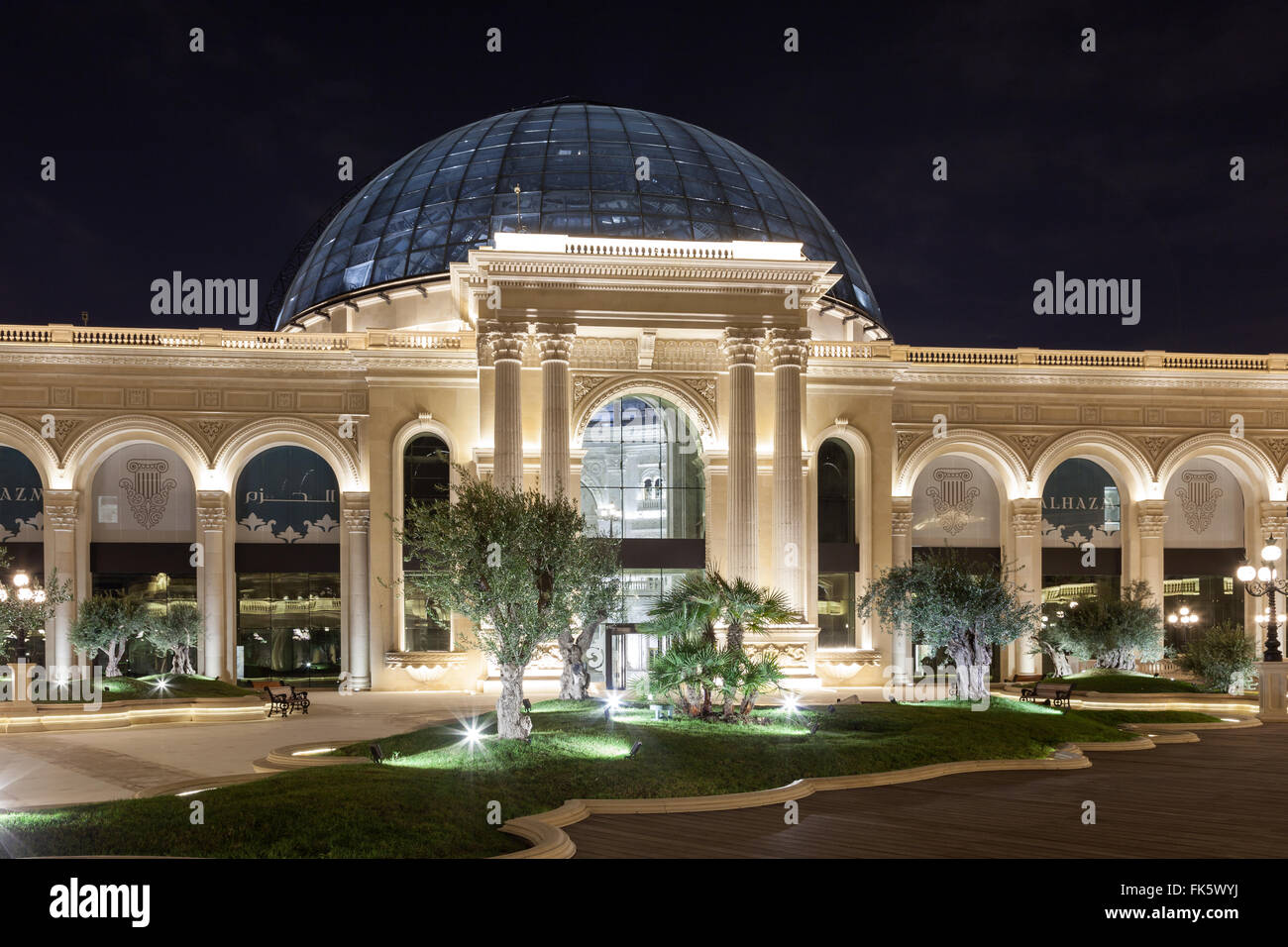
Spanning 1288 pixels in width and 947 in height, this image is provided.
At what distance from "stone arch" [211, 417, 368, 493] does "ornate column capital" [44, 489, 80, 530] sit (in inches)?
186

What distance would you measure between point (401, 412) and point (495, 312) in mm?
5519

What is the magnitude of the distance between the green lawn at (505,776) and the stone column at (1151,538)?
16.7m

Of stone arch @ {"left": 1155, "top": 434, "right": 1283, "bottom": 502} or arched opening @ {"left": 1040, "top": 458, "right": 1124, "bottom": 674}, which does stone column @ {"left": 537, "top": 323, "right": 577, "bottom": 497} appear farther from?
stone arch @ {"left": 1155, "top": 434, "right": 1283, "bottom": 502}

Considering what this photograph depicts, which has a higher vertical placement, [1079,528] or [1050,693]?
[1079,528]

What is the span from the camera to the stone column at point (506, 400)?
107 feet

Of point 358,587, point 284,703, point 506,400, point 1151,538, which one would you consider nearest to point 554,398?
point 506,400

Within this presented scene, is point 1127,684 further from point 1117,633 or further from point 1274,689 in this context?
point 1274,689

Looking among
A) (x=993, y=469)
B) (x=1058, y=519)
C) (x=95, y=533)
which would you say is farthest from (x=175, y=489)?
(x=1058, y=519)

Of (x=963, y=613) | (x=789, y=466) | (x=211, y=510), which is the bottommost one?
(x=963, y=613)

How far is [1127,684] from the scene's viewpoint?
97.7 feet

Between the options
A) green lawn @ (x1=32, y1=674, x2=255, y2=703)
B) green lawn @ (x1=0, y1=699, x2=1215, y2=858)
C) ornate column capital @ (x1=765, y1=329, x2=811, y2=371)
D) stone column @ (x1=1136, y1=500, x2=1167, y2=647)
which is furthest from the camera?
stone column @ (x1=1136, y1=500, x2=1167, y2=647)

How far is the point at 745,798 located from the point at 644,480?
76.3 feet

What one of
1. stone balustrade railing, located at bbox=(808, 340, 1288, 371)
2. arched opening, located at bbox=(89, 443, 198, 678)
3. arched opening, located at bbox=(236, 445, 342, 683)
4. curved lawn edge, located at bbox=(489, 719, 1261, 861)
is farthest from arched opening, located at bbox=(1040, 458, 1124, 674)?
arched opening, located at bbox=(89, 443, 198, 678)

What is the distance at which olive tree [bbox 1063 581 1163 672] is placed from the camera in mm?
31797
